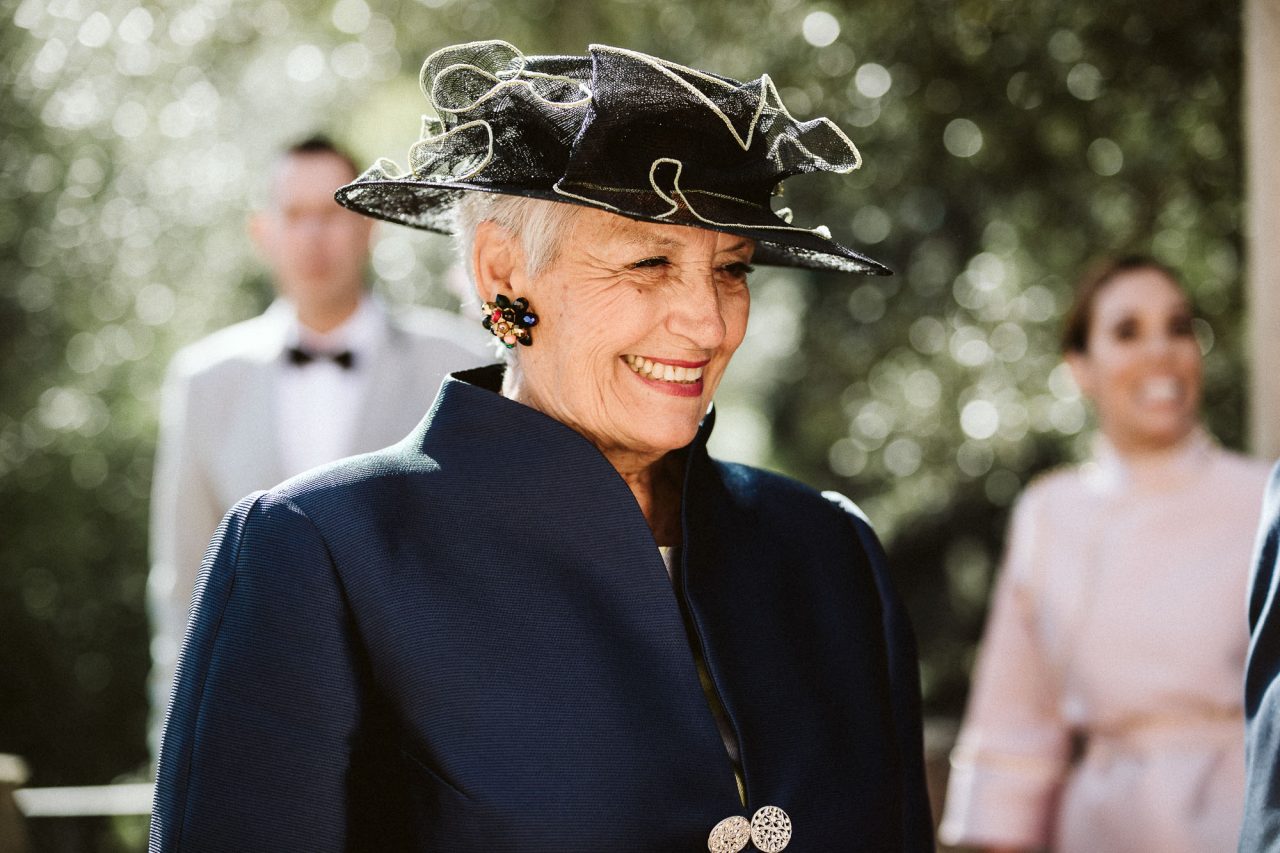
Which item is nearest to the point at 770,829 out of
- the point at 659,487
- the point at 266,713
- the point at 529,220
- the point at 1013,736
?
the point at 659,487

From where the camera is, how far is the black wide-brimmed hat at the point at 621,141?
1.82 metres

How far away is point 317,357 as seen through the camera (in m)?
3.86

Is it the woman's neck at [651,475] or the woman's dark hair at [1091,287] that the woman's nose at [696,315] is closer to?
the woman's neck at [651,475]

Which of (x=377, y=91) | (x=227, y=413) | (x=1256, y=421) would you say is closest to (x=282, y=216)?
(x=227, y=413)

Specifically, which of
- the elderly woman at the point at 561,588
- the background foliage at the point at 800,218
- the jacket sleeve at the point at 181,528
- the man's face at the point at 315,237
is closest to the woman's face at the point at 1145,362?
the background foliage at the point at 800,218

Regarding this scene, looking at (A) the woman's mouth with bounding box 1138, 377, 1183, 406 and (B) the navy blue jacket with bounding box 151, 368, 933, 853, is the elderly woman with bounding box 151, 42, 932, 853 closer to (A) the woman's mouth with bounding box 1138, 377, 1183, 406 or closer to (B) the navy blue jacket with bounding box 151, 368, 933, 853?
(B) the navy blue jacket with bounding box 151, 368, 933, 853

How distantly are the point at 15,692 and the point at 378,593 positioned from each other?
10.1 meters

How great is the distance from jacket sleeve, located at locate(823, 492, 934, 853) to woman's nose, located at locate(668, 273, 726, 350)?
47cm

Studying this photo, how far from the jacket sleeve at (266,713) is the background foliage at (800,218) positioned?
296cm

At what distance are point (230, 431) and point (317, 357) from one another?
0.35 metres

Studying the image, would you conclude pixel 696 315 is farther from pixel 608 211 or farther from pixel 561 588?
pixel 561 588

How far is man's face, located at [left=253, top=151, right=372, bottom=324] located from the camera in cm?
383

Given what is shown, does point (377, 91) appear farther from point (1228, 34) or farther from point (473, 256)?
point (473, 256)

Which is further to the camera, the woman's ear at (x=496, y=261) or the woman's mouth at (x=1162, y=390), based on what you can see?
the woman's mouth at (x=1162, y=390)
